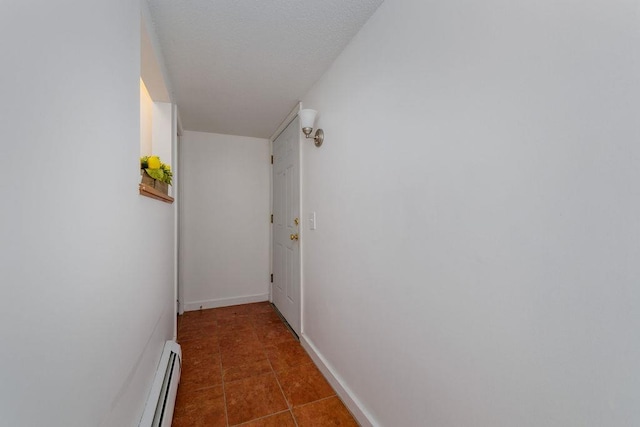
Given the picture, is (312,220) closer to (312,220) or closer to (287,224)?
(312,220)

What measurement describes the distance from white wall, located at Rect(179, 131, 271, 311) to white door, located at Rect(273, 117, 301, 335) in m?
0.28

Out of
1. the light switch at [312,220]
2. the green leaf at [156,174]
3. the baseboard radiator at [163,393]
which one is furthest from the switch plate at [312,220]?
the baseboard radiator at [163,393]

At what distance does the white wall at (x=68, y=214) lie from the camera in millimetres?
397

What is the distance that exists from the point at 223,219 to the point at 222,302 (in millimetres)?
992

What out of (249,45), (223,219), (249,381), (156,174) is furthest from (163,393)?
(223,219)

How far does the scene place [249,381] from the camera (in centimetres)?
178

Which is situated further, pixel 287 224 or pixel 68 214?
pixel 287 224

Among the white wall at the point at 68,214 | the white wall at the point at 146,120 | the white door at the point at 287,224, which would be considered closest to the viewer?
the white wall at the point at 68,214

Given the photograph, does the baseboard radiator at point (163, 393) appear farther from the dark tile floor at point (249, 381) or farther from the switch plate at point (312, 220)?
the switch plate at point (312, 220)

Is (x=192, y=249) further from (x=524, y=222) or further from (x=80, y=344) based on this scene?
(x=524, y=222)

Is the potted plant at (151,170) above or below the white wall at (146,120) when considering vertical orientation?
below

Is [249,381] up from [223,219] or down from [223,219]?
down

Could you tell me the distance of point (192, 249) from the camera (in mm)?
3055

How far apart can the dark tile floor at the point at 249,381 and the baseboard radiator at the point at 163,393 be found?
205 millimetres
